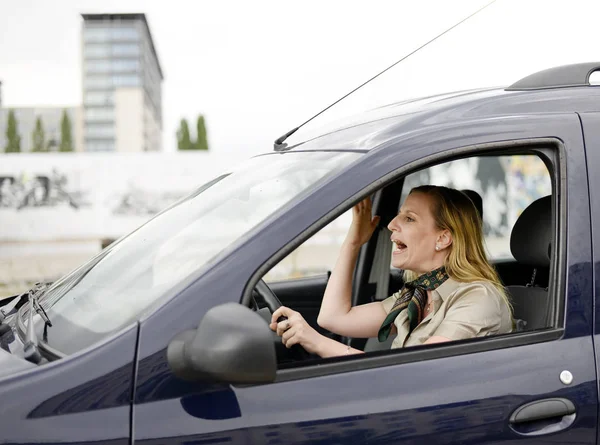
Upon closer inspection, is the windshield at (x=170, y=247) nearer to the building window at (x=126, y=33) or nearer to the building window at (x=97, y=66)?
the building window at (x=126, y=33)

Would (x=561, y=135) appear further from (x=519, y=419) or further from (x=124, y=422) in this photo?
(x=124, y=422)

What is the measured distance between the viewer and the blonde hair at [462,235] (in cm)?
236

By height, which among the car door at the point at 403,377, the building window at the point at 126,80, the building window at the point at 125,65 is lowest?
the car door at the point at 403,377

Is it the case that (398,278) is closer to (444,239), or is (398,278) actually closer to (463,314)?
(444,239)

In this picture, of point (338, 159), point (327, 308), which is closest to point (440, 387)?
point (338, 159)

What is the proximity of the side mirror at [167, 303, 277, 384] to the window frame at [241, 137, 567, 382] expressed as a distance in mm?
122

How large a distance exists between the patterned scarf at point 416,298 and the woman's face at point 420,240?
0.12 ft

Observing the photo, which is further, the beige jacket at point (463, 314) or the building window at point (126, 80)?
the building window at point (126, 80)

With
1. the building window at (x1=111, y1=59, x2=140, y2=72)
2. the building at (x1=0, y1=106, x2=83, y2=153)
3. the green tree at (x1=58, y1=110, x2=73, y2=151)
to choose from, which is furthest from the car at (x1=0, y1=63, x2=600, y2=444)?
the building window at (x1=111, y1=59, x2=140, y2=72)

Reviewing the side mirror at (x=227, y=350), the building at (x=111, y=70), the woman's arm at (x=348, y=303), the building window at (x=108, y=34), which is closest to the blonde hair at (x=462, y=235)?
the woman's arm at (x=348, y=303)

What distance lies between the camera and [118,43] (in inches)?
4252

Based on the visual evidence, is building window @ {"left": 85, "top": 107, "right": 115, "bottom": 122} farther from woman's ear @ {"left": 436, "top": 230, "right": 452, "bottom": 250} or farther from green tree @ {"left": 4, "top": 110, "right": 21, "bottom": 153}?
woman's ear @ {"left": 436, "top": 230, "right": 452, "bottom": 250}

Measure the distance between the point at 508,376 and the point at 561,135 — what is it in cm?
65

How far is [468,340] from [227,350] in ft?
2.20
